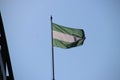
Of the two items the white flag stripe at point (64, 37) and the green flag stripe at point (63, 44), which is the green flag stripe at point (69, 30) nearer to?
the white flag stripe at point (64, 37)

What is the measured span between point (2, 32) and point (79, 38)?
3201 millimetres

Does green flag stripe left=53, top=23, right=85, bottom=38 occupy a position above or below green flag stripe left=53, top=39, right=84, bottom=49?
above

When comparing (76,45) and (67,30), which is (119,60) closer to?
(76,45)

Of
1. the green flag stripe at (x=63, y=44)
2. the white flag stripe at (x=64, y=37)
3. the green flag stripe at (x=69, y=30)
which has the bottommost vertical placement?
the green flag stripe at (x=63, y=44)

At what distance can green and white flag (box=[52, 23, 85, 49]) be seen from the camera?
4352 mm

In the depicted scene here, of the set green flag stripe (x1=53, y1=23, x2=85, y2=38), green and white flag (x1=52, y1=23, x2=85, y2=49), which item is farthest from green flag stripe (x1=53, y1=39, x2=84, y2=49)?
green flag stripe (x1=53, y1=23, x2=85, y2=38)

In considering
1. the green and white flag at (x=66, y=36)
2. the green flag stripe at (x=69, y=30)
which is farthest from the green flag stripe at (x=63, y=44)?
the green flag stripe at (x=69, y=30)

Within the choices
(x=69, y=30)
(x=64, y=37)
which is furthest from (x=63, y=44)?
(x=69, y=30)

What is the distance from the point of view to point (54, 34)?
437 cm

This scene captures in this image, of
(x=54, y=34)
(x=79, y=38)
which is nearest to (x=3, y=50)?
(x=54, y=34)

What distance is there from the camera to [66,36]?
14.6ft

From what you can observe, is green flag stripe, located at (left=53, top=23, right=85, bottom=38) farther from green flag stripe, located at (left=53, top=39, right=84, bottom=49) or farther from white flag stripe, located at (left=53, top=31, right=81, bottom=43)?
green flag stripe, located at (left=53, top=39, right=84, bottom=49)

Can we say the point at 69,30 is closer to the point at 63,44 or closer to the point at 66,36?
the point at 66,36

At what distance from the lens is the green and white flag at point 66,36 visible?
4352 mm
